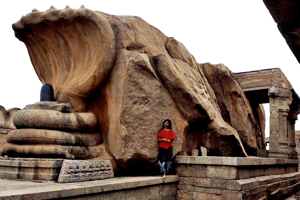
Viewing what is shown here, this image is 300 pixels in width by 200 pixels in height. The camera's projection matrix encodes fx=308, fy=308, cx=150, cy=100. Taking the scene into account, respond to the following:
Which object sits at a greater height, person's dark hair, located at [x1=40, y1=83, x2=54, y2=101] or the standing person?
person's dark hair, located at [x1=40, y1=83, x2=54, y2=101]

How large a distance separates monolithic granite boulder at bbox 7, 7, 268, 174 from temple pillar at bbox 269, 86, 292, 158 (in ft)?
12.0

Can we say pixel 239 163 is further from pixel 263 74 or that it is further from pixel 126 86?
pixel 263 74

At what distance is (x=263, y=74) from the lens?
11211 mm

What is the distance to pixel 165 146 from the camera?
6320 mm

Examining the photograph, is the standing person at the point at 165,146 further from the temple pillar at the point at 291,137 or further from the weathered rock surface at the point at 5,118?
the temple pillar at the point at 291,137

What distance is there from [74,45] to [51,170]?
296 cm

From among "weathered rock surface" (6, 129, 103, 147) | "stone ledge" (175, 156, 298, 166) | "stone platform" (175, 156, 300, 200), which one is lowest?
"stone platform" (175, 156, 300, 200)

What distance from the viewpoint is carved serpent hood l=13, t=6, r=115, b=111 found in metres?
6.46

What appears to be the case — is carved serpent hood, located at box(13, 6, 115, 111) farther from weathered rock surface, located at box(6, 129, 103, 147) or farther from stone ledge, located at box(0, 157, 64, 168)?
stone ledge, located at box(0, 157, 64, 168)

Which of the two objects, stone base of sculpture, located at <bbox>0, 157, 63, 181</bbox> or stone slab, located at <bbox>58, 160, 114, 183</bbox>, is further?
stone base of sculpture, located at <bbox>0, 157, 63, 181</bbox>

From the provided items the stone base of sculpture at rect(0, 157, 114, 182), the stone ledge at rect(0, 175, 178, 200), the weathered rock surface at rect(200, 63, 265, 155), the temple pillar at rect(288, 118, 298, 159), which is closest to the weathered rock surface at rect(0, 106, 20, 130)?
the stone base of sculpture at rect(0, 157, 114, 182)

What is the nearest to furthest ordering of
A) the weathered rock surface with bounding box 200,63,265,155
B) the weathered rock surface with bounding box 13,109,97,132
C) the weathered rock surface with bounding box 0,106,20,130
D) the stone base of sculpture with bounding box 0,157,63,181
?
1. the stone base of sculpture with bounding box 0,157,63,181
2. the weathered rock surface with bounding box 13,109,97,132
3. the weathered rock surface with bounding box 200,63,265,155
4. the weathered rock surface with bounding box 0,106,20,130

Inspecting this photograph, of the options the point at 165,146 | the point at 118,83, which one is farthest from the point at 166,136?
the point at 118,83

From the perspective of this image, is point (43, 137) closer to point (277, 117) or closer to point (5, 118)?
point (5, 118)
